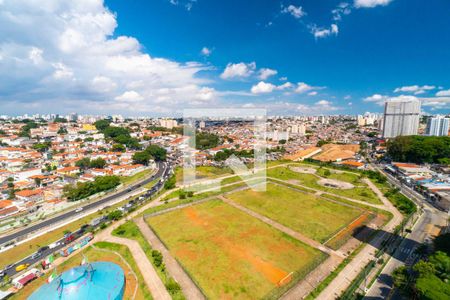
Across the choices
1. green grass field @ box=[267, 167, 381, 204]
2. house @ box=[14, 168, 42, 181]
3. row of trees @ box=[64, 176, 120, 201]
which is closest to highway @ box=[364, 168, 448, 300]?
green grass field @ box=[267, 167, 381, 204]

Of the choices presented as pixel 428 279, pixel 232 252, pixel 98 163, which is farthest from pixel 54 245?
pixel 428 279

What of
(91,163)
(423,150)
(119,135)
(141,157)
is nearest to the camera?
(423,150)

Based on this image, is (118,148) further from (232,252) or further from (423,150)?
(423,150)

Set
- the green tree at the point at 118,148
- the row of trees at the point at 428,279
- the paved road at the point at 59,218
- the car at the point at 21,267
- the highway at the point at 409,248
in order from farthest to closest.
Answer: the green tree at the point at 118,148
the paved road at the point at 59,218
the car at the point at 21,267
the highway at the point at 409,248
the row of trees at the point at 428,279

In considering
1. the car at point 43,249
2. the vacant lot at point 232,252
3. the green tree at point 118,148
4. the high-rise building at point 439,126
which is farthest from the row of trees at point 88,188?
the high-rise building at point 439,126

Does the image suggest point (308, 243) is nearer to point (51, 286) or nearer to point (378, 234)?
point (378, 234)

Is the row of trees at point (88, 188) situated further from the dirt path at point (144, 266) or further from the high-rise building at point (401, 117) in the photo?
the high-rise building at point (401, 117)

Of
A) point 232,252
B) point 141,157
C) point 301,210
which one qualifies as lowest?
point 232,252
